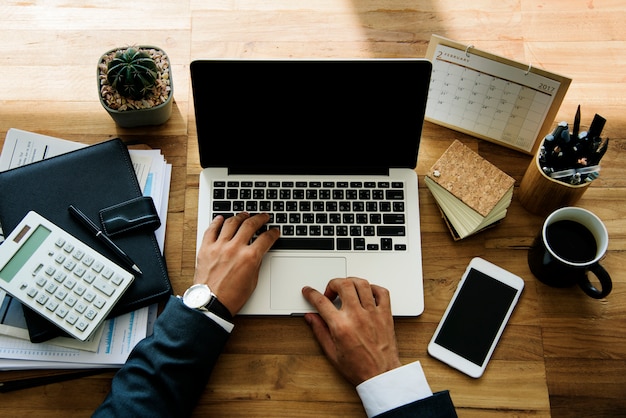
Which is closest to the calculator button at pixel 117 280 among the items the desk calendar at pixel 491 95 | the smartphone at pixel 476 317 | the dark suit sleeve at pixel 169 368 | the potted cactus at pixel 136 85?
the dark suit sleeve at pixel 169 368

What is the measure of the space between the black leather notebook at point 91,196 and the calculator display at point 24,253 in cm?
5

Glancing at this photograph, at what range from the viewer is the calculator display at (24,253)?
108 cm

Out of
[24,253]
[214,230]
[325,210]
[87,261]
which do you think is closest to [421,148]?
[325,210]

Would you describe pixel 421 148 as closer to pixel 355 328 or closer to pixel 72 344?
pixel 355 328

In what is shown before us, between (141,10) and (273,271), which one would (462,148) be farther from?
(141,10)

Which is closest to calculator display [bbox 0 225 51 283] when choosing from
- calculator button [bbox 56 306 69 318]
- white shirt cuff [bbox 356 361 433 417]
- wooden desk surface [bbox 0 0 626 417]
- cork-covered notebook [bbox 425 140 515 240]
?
calculator button [bbox 56 306 69 318]

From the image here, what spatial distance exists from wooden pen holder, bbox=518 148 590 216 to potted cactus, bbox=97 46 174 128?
739mm

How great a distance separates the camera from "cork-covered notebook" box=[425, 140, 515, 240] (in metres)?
1.18

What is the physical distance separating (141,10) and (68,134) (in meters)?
0.33

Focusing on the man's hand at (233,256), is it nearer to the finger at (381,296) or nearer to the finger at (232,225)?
the finger at (232,225)

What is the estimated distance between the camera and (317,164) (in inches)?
47.4

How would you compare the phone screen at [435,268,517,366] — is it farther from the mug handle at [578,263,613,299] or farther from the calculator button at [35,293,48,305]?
the calculator button at [35,293,48,305]

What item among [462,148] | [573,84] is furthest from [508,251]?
[573,84]

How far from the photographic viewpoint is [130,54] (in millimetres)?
1183
